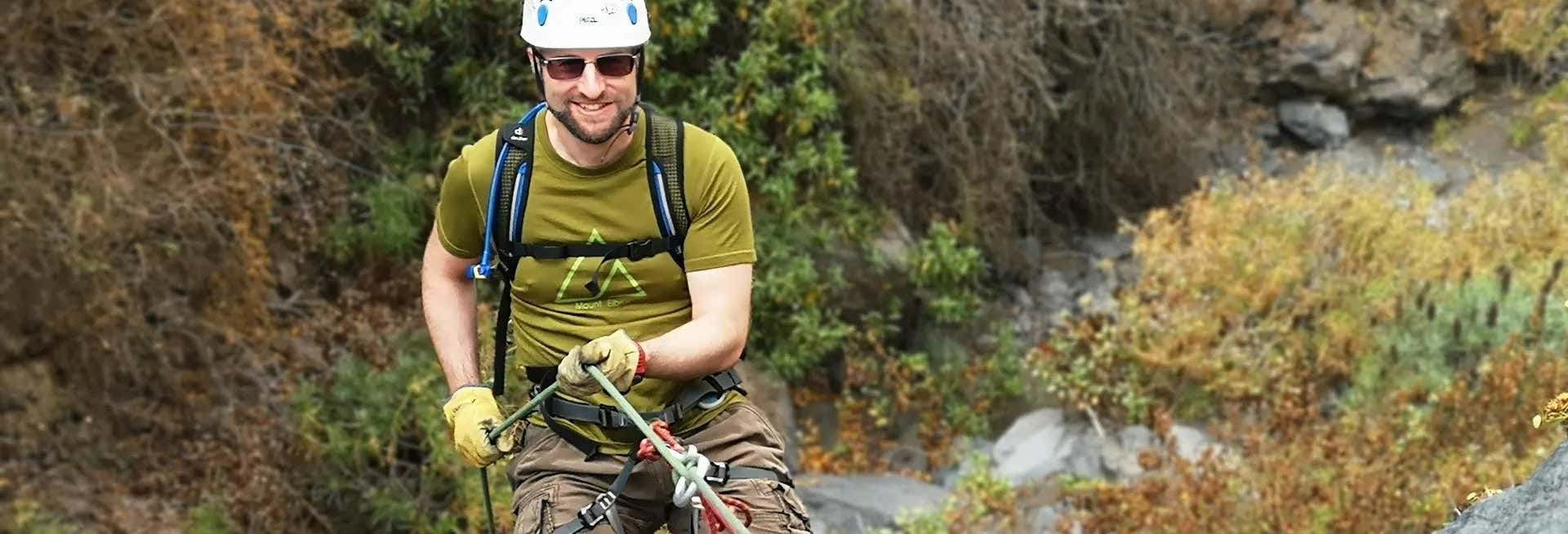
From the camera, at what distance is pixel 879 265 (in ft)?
30.7

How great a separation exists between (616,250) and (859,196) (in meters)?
6.40

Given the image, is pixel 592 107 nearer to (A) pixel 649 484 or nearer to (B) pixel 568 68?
(B) pixel 568 68

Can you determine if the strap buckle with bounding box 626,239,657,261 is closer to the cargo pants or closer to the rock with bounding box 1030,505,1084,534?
the cargo pants

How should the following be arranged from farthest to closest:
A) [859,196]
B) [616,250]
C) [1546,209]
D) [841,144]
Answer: [859,196], [841,144], [1546,209], [616,250]

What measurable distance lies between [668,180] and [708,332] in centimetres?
34

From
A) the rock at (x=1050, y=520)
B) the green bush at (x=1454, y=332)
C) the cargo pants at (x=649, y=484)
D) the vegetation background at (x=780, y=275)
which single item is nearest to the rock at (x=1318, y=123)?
the vegetation background at (x=780, y=275)

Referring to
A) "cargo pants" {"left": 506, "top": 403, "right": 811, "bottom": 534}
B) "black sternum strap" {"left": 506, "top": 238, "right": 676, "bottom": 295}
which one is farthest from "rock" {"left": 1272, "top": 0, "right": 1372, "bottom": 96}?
"black sternum strap" {"left": 506, "top": 238, "right": 676, "bottom": 295}

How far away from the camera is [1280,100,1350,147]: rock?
1173 centimetres

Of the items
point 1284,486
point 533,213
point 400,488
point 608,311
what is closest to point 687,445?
point 608,311

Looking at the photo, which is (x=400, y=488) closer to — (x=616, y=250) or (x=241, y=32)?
(x=241, y=32)

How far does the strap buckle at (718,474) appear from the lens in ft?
10.5

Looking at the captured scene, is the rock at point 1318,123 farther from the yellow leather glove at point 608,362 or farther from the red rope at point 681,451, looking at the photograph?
the yellow leather glove at point 608,362

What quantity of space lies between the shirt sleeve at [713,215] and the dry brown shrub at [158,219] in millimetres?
4532

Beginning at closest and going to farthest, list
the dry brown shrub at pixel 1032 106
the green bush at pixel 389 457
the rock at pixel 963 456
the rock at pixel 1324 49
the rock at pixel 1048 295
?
the green bush at pixel 389 457, the rock at pixel 963 456, the dry brown shrub at pixel 1032 106, the rock at pixel 1048 295, the rock at pixel 1324 49
